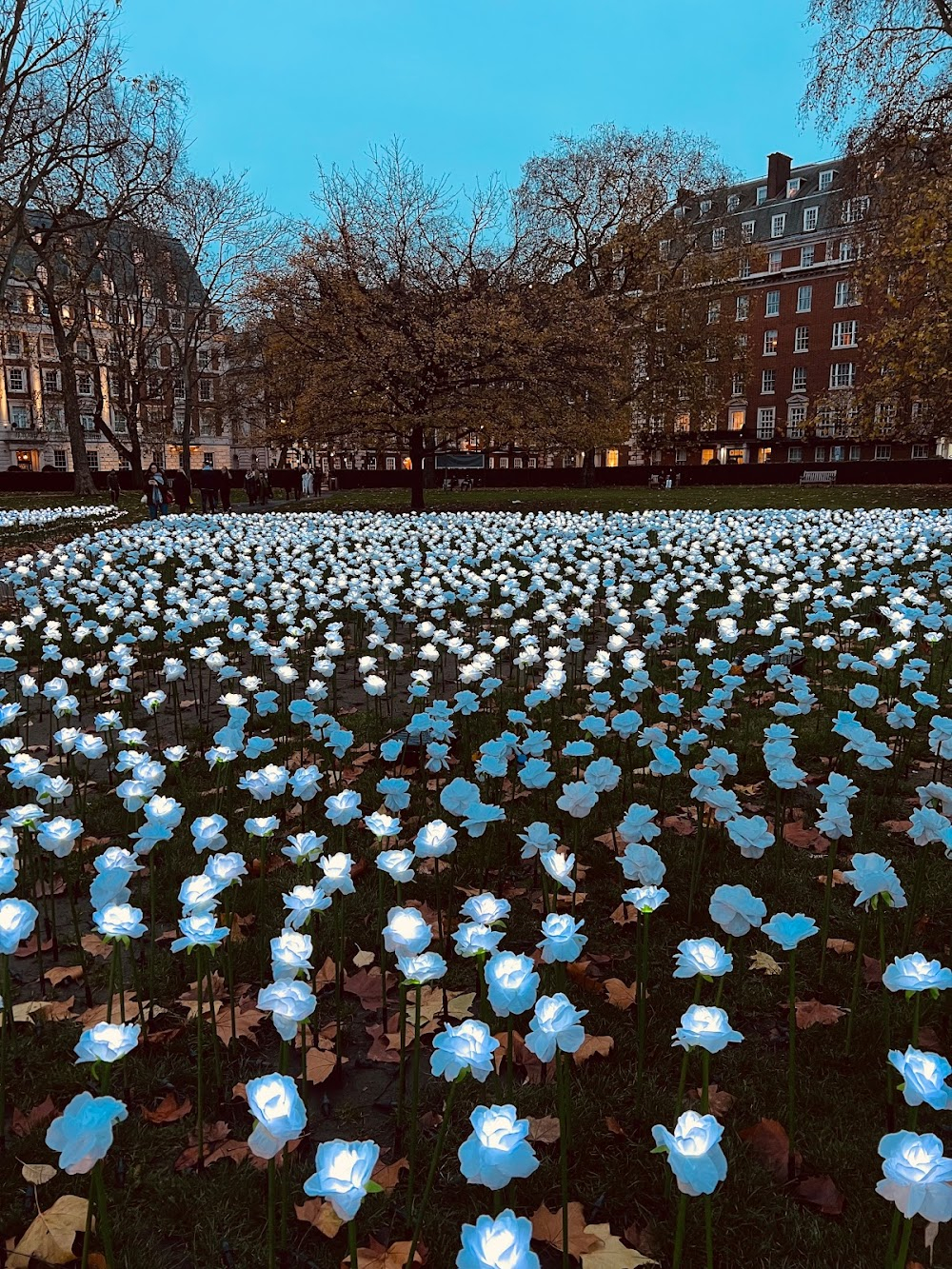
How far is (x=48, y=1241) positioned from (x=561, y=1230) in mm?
1187

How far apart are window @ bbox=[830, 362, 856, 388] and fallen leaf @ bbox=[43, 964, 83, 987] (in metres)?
66.2

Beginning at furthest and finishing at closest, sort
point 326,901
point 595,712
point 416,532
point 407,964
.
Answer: point 416,532 < point 595,712 < point 326,901 < point 407,964

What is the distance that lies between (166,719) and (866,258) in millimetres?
24643

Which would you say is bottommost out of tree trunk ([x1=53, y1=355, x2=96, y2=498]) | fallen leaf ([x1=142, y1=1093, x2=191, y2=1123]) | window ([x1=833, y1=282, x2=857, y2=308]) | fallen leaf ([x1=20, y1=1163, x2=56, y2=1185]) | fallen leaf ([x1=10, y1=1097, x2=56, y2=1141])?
fallen leaf ([x1=142, y1=1093, x2=191, y2=1123])

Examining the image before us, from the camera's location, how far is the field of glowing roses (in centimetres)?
178

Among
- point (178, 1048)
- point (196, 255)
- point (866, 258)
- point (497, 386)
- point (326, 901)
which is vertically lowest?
point (178, 1048)

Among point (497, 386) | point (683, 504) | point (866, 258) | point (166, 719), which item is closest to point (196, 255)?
point (497, 386)

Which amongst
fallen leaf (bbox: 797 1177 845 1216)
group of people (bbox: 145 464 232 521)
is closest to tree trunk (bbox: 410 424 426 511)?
group of people (bbox: 145 464 232 521)

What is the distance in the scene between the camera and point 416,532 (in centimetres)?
1508

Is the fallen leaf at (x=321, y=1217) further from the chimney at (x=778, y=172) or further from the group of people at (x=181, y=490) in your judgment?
the chimney at (x=778, y=172)

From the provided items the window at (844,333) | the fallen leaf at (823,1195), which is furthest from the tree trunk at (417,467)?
the window at (844,333)

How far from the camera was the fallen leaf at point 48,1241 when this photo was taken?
1849 millimetres

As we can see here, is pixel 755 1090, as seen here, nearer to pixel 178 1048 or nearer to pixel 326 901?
pixel 326 901

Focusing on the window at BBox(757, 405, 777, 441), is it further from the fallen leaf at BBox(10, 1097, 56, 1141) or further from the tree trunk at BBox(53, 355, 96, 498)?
the fallen leaf at BBox(10, 1097, 56, 1141)
